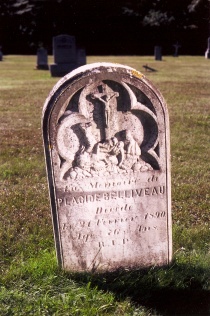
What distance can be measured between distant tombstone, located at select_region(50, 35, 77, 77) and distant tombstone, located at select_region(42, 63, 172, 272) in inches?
626

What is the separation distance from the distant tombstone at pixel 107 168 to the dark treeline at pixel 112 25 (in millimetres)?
34896

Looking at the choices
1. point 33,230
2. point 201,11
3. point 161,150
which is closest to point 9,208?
point 33,230

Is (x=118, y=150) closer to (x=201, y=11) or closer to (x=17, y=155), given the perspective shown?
(x=17, y=155)

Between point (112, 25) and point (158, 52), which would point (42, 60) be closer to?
point (158, 52)

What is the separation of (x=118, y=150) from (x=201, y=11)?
37043 mm

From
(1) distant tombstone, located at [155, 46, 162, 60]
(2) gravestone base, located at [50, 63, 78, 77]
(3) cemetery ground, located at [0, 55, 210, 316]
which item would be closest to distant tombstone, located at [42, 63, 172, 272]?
(3) cemetery ground, located at [0, 55, 210, 316]

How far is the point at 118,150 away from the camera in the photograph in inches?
132

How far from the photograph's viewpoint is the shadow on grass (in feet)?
11.0

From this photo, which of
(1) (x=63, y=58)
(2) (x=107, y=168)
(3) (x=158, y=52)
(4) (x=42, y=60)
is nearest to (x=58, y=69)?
(1) (x=63, y=58)

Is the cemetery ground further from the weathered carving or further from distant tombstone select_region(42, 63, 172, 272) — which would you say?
the weathered carving

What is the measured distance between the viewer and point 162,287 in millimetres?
3506

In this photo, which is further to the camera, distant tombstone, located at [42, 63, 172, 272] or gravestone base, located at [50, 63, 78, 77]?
gravestone base, located at [50, 63, 78, 77]

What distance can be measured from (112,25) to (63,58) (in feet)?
67.2

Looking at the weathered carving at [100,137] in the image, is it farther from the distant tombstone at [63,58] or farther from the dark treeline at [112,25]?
the dark treeline at [112,25]
